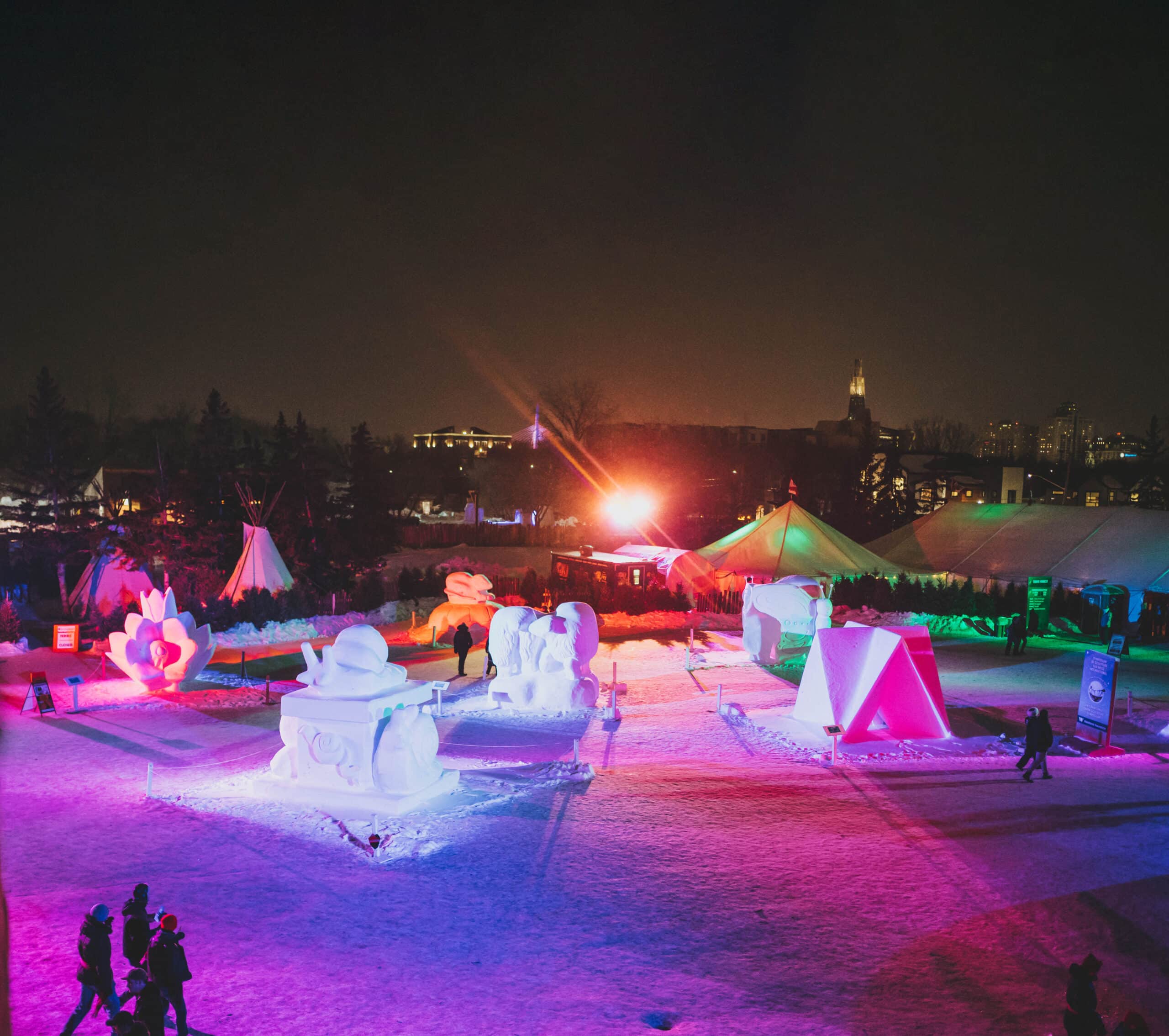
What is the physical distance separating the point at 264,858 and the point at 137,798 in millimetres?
2477

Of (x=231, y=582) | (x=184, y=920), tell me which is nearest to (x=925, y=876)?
(x=184, y=920)

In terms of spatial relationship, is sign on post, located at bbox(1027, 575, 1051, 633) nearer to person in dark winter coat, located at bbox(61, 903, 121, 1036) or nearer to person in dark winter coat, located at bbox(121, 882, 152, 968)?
person in dark winter coat, located at bbox(121, 882, 152, 968)

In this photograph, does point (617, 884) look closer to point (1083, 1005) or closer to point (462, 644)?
point (1083, 1005)

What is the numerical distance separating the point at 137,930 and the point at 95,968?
0.35m

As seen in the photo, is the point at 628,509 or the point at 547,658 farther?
the point at 628,509

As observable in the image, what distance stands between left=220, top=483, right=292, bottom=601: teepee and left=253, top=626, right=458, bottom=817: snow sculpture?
1209 centimetres

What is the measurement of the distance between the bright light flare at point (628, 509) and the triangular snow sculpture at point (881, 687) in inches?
1155

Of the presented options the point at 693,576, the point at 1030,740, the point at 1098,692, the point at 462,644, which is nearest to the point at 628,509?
the point at 693,576

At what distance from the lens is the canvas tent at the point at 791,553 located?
2444 centimetres

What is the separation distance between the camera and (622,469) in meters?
52.9

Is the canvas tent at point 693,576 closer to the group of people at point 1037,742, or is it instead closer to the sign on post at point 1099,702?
the sign on post at point 1099,702

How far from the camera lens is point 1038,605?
21.7 meters

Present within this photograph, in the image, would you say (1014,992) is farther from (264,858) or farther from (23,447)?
(23,447)

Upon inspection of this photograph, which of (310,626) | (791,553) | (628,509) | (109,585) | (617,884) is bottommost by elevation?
(310,626)
